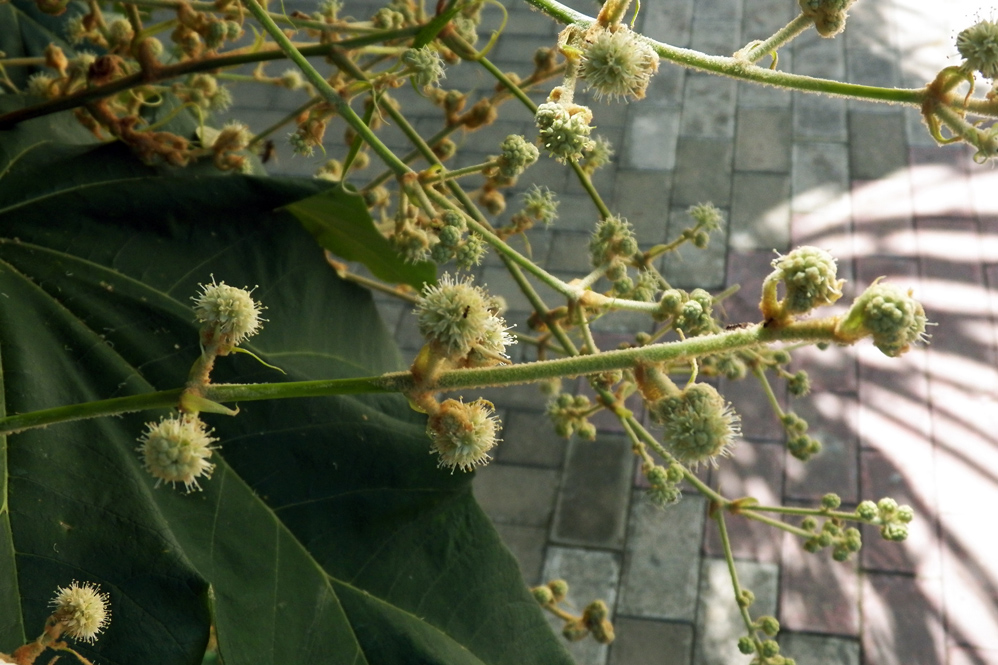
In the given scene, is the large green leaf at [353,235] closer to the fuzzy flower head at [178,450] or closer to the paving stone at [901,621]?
the fuzzy flower head at [178,450]

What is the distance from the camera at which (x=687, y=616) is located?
1812 millimetres

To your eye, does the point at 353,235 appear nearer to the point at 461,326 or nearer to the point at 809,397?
the point at 461,326

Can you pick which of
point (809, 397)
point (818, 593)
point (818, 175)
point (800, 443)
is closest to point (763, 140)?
point (818, 175)

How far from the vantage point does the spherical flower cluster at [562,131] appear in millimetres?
460

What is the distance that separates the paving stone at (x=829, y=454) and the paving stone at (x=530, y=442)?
1.57ft

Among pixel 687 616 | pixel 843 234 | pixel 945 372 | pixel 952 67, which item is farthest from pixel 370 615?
pixel 843 234

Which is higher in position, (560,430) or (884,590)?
(884,590)

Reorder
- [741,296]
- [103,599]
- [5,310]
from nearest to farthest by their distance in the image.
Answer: [103,599] → [5,310] → [741,296]

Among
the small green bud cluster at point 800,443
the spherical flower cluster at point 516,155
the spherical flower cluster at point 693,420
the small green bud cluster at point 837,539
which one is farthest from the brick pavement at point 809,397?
the spherical flower cluster at point 693,420

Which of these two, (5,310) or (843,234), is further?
(843,234)

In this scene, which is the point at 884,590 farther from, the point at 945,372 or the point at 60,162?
the point at 60,162

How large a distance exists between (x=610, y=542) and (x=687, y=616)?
210 millimetres

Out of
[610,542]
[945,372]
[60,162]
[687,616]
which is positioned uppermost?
[945,372]

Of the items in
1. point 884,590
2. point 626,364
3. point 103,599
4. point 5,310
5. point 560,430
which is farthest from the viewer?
point 884,590
